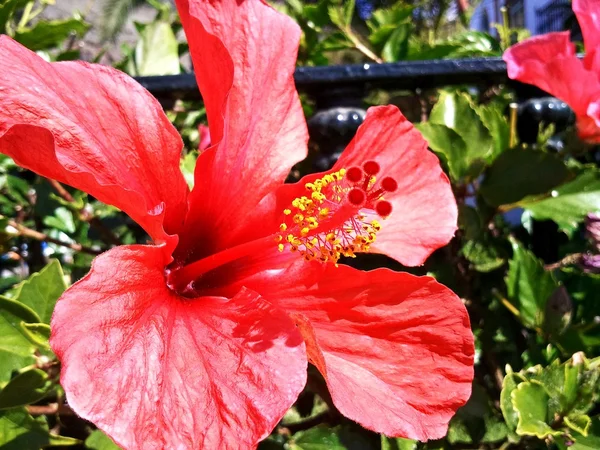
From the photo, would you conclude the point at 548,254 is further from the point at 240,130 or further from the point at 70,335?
the point at 70,335

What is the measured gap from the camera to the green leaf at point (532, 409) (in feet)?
2.62

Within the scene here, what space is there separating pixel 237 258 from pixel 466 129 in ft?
1.75

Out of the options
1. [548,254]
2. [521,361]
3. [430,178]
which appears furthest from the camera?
[548,254]

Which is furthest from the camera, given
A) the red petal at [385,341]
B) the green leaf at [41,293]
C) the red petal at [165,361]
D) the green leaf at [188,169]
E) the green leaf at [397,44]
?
the green leaf at [397,44]

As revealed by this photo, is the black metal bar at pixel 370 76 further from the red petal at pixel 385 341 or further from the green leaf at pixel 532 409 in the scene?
the green leaf at pixel 532 409

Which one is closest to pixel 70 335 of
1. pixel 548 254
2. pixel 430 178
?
pixel 430 178

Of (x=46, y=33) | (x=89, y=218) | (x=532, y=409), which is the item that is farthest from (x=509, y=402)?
(x=46, y=33)

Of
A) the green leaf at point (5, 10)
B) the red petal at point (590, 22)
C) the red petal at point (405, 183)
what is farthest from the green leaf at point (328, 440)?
the green leaf at point (5, 10)

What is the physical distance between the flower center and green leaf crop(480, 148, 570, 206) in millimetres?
377

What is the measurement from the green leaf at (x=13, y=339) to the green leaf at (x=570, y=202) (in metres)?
0.93

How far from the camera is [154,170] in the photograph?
748 mm

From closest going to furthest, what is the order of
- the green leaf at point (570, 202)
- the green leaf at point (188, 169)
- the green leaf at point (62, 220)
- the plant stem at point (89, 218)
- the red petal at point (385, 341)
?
the red petal at point (385, 341) → the green leaf at point (188, 169) → the green leaf at point (570, 202) → the plant stem at point (89, 218) → the green leaf at point (62, 220)

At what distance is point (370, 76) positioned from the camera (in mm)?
1089

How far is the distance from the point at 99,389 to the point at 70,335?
0.20ft
